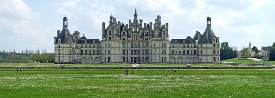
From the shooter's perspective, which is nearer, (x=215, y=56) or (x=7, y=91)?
(x=7, y=91)

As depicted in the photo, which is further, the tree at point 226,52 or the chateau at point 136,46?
the tree at point 226,52

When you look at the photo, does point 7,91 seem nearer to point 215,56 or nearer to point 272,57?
point 215,56

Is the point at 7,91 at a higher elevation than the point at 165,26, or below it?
below

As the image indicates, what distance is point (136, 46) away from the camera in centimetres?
14962

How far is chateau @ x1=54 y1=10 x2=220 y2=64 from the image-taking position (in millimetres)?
149250

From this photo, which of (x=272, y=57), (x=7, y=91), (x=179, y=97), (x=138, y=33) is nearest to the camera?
(x=179, y=97)

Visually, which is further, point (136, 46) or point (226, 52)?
point (226, 52)

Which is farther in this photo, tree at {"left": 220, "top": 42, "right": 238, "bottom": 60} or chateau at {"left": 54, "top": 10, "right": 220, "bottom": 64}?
tree at {"left": 220, "top": 42, "right": 238, "bottom": 60}

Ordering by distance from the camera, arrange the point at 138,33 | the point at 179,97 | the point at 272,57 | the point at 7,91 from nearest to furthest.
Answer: the point at 179,97, the point at 7,91, the point at 138,33, the point at 272,57

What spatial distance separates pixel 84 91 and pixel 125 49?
116 m

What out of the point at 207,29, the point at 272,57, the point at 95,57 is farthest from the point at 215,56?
the point at 95,57

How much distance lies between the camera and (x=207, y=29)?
504ft

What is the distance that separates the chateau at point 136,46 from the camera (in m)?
149

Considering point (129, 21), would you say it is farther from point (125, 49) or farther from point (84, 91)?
point (84, 91)
